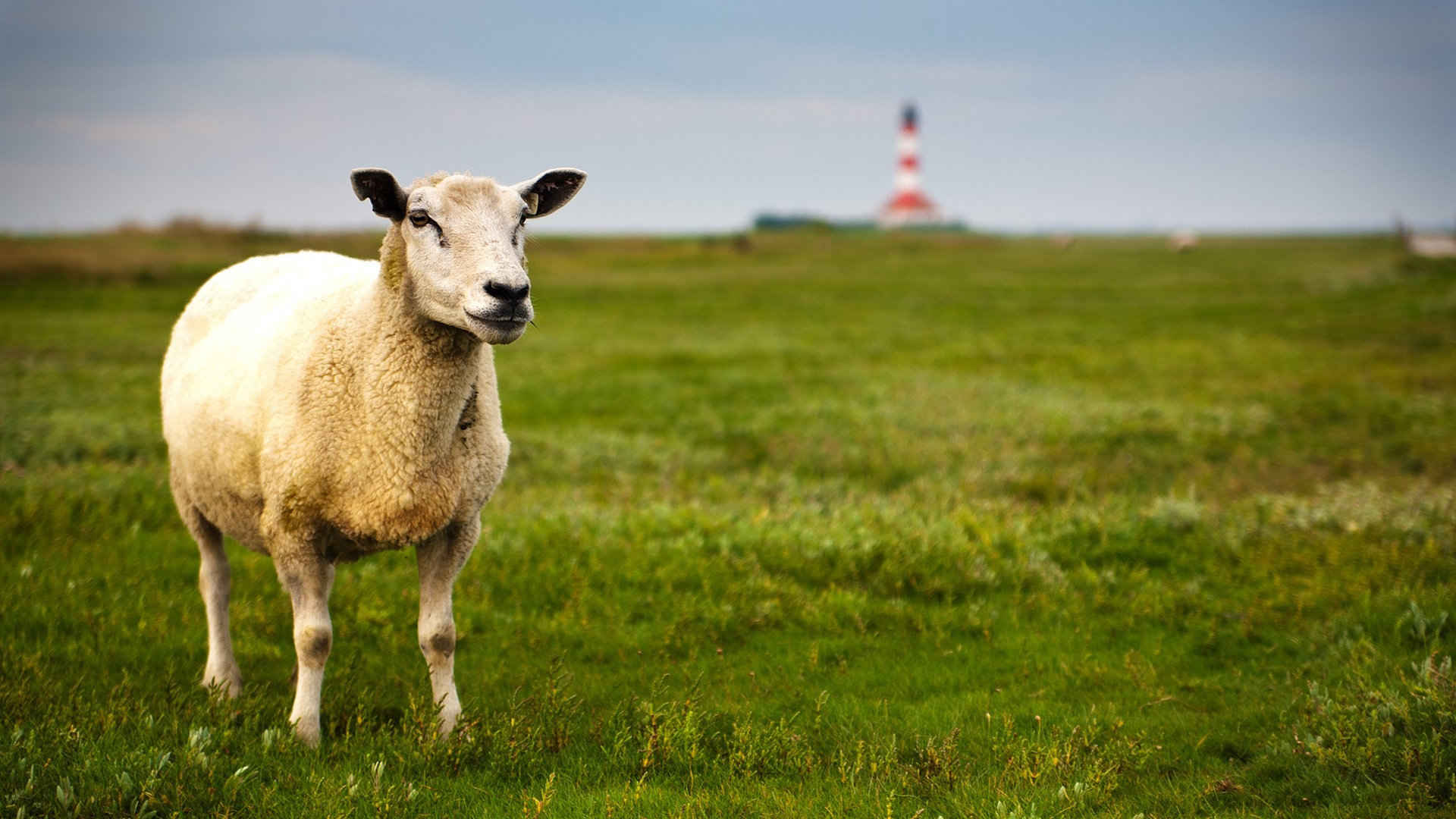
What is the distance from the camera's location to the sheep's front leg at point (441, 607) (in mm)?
6086

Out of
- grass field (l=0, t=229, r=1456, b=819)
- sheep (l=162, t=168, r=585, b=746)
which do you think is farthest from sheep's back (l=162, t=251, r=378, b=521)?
grass field (l=0, t=229, r=1456, b=819)

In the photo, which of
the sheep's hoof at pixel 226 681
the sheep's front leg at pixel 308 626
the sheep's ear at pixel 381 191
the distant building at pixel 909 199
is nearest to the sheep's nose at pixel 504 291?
the sheep's ear at pixel 381 191

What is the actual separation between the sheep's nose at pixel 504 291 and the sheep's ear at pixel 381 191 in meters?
0.97

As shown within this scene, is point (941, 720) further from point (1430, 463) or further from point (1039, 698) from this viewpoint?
point (1430, 463)

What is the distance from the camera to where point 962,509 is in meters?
10.5

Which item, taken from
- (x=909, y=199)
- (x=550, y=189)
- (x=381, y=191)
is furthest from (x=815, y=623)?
(x=909, y=199)

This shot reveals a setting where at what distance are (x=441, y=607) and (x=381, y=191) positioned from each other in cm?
246

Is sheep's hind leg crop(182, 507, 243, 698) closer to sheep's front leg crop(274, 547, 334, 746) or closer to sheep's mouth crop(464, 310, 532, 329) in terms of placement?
sheep's front leg crop(274, 547, 334, 746)

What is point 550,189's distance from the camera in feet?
20.0

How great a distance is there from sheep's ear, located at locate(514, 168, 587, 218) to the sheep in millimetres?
10

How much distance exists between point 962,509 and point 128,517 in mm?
8507

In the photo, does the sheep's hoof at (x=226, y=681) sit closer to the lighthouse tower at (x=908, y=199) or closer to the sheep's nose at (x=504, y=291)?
the sheep's nose at (x=504, y=291)

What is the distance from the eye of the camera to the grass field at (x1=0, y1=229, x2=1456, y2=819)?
534 cm

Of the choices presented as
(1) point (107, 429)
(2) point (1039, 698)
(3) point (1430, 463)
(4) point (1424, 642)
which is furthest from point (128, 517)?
(3) point (1430, 463)
